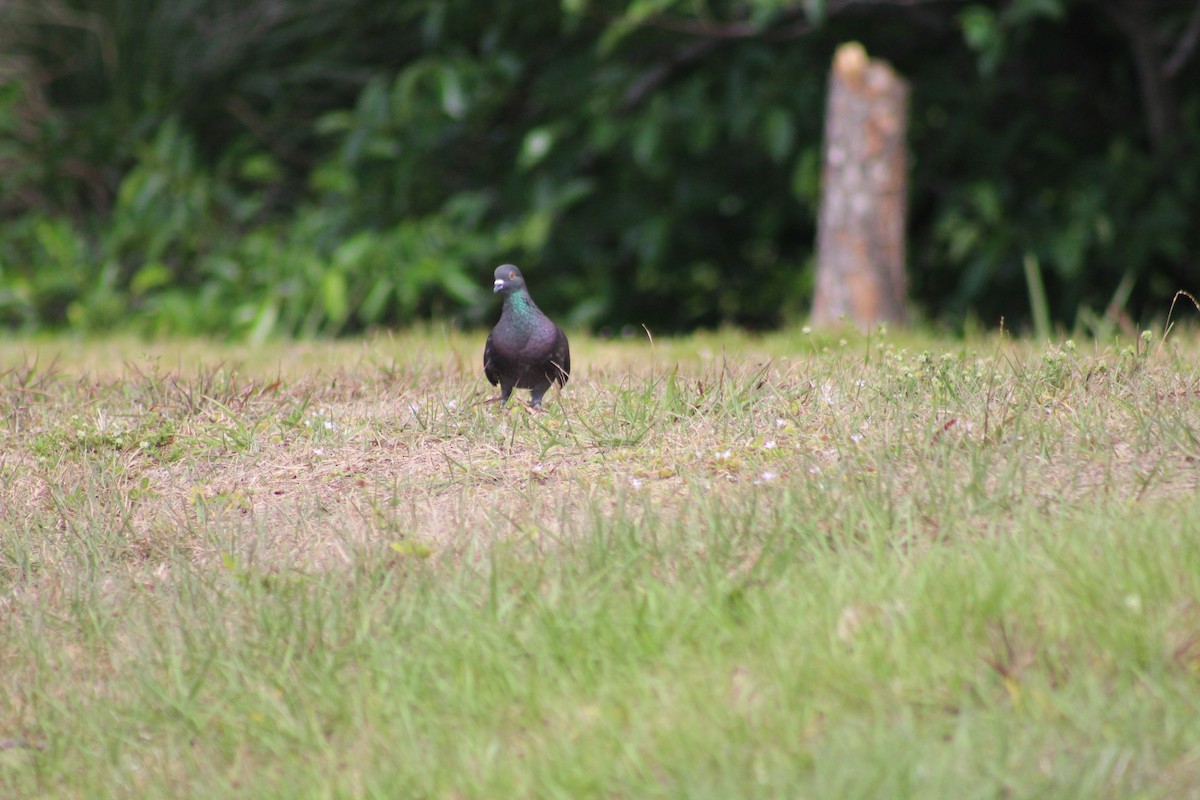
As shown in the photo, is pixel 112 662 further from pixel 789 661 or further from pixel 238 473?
pixel 789 661

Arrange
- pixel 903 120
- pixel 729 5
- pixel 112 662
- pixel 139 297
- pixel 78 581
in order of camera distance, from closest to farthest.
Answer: pixel 112 662 < pixel 78 581 < pixel 903 120 < pixel 729 5 < pixel 139 297

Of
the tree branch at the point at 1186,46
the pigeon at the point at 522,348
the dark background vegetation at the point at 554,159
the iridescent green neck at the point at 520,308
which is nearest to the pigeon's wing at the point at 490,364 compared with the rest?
the pigeon at the point at 522,348

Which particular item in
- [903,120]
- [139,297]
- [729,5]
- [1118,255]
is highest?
[729,5]

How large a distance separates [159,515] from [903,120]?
4930mm

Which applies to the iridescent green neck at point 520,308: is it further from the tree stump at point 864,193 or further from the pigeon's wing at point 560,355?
the tree stump at point 864,193

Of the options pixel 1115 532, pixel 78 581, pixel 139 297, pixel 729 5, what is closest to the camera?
pixel 1115 532

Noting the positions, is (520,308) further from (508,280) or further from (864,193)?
(864,193)

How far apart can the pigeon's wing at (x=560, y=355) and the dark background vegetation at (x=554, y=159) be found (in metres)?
2.83

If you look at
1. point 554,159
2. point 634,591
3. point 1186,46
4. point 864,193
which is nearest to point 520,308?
point 634,591

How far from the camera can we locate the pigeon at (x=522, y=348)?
4527 mm

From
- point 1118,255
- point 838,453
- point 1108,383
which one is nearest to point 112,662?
point 838,453

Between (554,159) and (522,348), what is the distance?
4033 millimetres

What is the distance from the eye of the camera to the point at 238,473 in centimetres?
418

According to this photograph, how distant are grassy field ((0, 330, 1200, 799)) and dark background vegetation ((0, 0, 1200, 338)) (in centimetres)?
325
